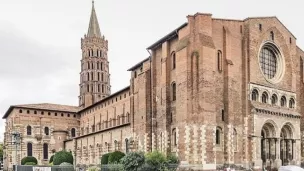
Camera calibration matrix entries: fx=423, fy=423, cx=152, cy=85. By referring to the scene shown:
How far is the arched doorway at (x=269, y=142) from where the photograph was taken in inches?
1708

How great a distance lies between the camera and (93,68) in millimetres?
104438

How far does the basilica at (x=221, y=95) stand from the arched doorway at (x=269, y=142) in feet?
0.33

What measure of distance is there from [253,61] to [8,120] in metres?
61.3

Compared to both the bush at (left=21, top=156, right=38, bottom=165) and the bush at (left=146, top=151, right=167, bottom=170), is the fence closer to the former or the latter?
the bush at (left=146, top=151, right=167, bottom=170)

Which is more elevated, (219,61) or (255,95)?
(219,61)

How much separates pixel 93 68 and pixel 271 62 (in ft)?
210

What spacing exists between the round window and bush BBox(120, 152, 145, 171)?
670 inches

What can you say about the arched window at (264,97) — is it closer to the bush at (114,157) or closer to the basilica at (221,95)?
the basilica at (221,95)

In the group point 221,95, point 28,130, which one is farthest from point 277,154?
point 28,130

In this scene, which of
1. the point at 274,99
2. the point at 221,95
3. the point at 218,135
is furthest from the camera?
the point at 274,99

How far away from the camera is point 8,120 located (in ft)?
290

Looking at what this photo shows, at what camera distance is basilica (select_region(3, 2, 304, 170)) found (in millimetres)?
38812

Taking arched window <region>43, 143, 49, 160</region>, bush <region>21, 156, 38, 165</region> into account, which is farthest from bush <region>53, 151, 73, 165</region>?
arched window <region>43, 143, 49, 160</region>

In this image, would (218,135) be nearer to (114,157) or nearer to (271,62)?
(271,62)
